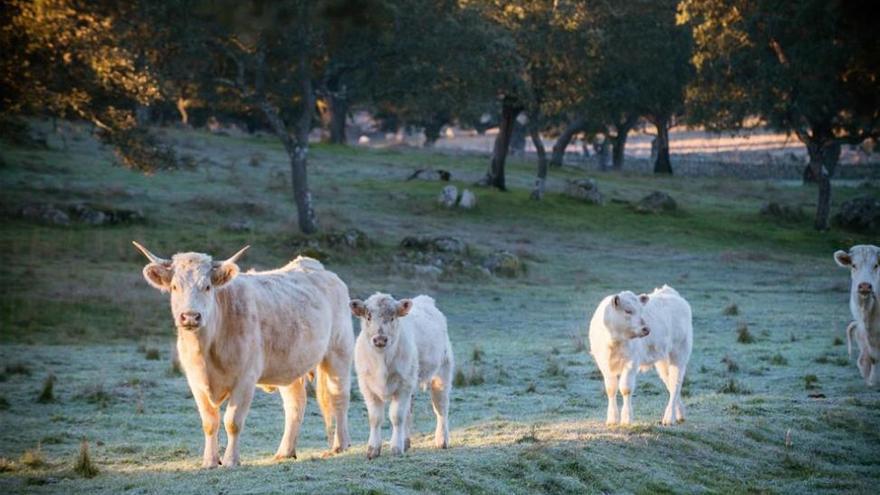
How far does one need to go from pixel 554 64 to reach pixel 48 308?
101 ft

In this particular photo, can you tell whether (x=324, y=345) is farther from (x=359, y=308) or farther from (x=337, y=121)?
(x=337, y=121)

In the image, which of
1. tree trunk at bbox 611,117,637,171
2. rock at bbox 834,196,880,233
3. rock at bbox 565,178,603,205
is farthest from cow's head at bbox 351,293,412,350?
tree trunk at bbox 611,117,637,171

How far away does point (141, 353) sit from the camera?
23.5m

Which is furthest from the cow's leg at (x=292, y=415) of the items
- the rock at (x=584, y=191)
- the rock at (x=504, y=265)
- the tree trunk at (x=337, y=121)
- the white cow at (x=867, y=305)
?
the tree trunk at (x=337, y=121)


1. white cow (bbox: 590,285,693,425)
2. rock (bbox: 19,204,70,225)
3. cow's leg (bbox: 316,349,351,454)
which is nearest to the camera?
cow's leg (bbox: 316,349,351,454)

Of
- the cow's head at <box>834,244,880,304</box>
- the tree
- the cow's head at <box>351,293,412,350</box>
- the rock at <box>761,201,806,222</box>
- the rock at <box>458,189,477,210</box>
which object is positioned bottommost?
the rock at <box>761,201,806,222</box>

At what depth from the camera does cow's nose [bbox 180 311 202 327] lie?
11.5 metres

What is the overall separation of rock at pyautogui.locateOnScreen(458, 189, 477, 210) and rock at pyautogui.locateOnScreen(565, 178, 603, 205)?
20.0ft

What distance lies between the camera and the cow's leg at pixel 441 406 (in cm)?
1336

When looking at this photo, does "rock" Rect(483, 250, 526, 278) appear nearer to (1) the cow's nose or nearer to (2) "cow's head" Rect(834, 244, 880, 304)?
(2) "cow's head" Rect(834, 244, 880, 304)

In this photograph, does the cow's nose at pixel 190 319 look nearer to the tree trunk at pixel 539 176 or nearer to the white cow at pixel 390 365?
the white cow at pixel 390 365

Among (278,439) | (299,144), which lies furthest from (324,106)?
(278,439)

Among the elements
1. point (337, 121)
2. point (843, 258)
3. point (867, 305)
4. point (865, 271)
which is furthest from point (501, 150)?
point (867, 305)

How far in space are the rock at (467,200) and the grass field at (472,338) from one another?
78cm
